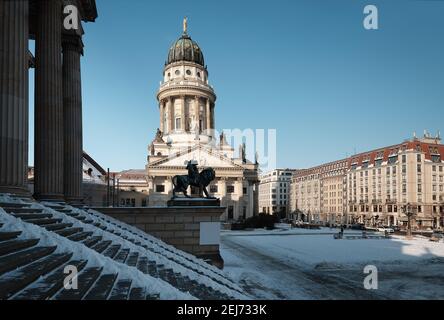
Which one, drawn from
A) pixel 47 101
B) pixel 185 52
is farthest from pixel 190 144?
pixel 47 101

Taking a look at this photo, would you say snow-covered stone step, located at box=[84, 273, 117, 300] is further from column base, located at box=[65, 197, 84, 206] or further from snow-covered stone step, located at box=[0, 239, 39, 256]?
column base, located at box=[65, 197, 84, 206]

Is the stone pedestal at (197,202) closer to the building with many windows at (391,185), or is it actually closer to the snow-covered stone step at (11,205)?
the snow-covered stone step at (11,205)

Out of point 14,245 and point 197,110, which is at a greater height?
point 197,110

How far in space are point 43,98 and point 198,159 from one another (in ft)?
201

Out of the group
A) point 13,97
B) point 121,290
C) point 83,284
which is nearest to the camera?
point 83,284

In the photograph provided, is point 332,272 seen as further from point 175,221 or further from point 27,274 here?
point 27,274

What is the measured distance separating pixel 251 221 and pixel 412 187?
3998 centimetres

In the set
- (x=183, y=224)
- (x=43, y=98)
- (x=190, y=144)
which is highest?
(x=190, y=144)

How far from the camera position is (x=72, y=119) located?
17984mm

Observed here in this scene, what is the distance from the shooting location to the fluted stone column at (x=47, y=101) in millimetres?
14297

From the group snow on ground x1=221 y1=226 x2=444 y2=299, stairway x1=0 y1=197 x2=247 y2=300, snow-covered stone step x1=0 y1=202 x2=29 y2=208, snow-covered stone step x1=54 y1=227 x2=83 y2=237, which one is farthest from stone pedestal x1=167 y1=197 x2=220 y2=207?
snow-covered stone step x1=0 y1=202 x2=29 y2=208

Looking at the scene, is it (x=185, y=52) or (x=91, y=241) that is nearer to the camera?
(x=91, y=241)
